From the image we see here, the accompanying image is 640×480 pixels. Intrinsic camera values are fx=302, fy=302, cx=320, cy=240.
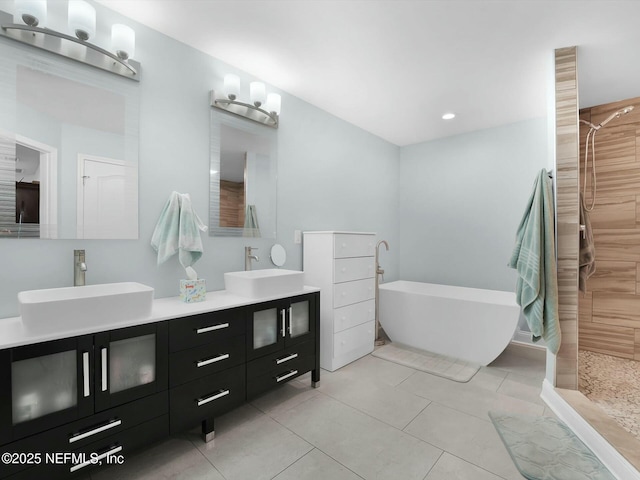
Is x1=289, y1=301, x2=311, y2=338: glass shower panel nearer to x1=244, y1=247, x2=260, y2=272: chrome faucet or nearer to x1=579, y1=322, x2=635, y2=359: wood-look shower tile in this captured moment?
x1=244, y1=247, x2=260, y2=272: chrome faucet

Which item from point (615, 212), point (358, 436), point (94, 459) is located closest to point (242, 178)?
point (94, 459)

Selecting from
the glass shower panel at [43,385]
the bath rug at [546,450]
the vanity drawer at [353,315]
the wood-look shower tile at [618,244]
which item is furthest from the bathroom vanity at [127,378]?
the wood-look shower tile at [618,244]

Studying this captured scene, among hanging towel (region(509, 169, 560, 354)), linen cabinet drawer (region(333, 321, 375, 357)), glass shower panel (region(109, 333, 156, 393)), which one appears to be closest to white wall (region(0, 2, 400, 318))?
glass shower panel (region(109, 333, 156, 393))

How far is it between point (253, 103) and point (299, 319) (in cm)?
175

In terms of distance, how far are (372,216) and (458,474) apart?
2.74 m

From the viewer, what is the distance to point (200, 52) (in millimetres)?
2186

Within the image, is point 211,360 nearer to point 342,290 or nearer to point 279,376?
point 279,376

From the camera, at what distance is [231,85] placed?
2236mm

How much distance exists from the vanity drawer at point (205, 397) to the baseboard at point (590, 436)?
1.97 metres

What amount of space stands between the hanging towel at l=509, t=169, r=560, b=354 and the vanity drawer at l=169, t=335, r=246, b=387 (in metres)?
1.96

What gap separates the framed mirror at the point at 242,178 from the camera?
2.27 m

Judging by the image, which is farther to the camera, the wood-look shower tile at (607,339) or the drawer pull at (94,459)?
the wood-look shower tile at (607,339)

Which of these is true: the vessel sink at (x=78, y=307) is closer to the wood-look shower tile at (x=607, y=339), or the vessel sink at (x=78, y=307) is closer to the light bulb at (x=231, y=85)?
the light bulb at (x=231, y=85)

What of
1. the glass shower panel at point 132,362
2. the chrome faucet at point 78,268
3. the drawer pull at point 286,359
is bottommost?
the drawer pull at point 286,359
